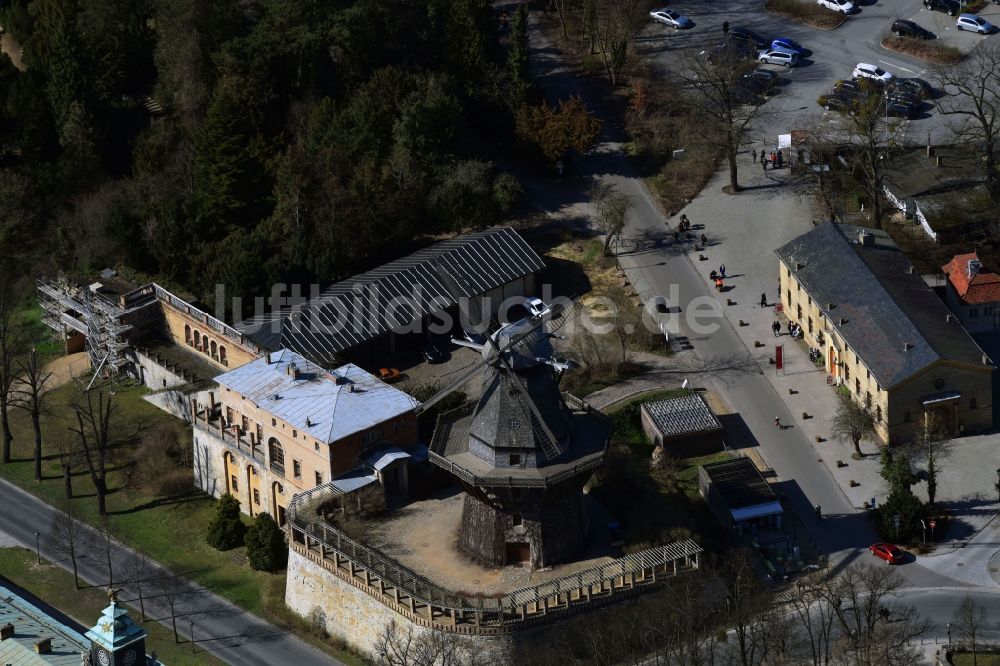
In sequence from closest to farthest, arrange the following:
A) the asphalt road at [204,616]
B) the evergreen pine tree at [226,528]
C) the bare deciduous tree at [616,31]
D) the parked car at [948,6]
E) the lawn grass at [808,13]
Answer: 1. the asphalt road at [204,616]
2. the evergreen pine tree at [226,528]
3. the bare deciduous tree at [616,31]
4. the parked car at [948,6]
5. the lawn grass at [808,13]

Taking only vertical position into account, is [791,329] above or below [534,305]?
below

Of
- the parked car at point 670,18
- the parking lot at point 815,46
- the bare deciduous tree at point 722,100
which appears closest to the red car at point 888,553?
the bare deciduous tree at point 722,100

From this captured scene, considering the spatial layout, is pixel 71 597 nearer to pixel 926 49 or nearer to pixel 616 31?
pixel 616 31

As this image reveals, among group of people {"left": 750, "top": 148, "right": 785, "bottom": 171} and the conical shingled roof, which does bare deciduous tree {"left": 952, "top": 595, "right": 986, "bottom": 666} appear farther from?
group of people {"left": 750, "top": 148, "right": 785, "bottom": 171}

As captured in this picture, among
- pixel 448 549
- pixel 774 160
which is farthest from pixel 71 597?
pixel 774 160

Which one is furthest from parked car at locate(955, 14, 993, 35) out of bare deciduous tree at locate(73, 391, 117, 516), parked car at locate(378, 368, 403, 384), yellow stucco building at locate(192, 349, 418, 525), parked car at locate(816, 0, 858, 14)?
bare deciduous tree at locate(73, 391, 117, 516)

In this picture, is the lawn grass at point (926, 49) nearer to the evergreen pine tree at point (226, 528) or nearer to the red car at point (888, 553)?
the red car at point (888, 553)
